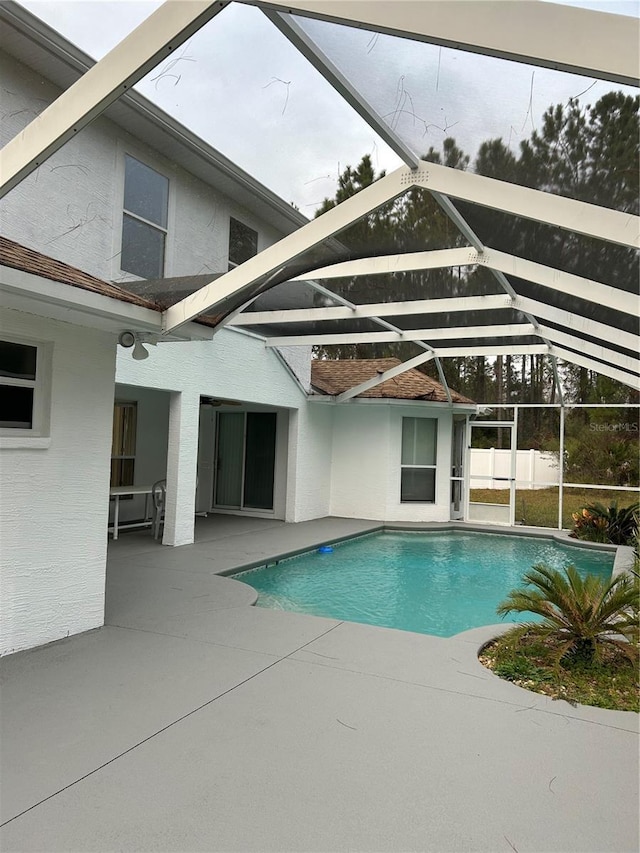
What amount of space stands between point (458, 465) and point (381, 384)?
10.5 feet

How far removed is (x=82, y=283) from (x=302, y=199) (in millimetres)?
2512

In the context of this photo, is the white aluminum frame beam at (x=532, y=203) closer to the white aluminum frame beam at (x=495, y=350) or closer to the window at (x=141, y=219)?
the window at (x=141, y=219)

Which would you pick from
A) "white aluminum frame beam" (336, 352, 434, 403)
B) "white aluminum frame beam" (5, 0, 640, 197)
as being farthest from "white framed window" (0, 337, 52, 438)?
"white aluminum frame beam" (336, 352, 434, 403)

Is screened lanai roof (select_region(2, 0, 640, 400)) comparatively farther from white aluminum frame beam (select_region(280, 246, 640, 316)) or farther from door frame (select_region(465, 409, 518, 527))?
door frame (select_region(465, 409, 518, 527))

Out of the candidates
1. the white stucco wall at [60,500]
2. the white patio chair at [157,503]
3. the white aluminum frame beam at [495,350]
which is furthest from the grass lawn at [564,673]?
the white aluminum frame beam at [495,350]

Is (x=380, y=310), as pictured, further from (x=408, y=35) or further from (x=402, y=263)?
(x=408, y=35)

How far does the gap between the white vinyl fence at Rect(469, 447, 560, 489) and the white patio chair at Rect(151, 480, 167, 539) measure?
28.4 feet

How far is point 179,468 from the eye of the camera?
10609mm

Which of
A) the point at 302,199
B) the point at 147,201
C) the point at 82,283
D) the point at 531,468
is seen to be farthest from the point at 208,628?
the point at 531,468

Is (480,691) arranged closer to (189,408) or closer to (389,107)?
(389,107)

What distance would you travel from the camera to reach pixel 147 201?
8391mm

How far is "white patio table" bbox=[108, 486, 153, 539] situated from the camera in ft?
37.2

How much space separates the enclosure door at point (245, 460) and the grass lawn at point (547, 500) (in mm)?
6010

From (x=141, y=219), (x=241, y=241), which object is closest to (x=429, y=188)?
(x=241, y=241)
